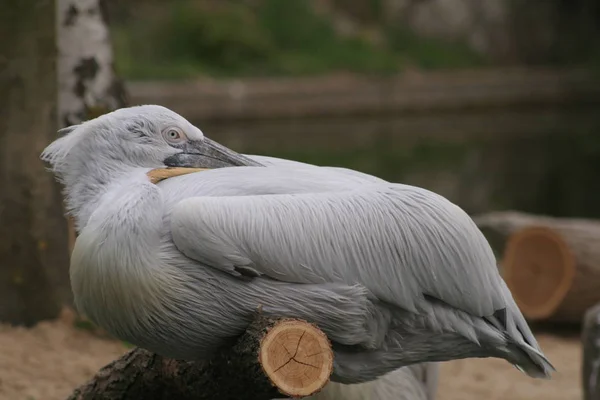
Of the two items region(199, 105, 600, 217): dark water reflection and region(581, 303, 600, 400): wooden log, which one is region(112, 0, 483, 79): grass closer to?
region(199, 105, 600, 217): dark water reflection

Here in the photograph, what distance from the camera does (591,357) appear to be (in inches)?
193

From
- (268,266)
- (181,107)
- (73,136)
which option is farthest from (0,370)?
(181,107)

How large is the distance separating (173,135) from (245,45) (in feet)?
56.7

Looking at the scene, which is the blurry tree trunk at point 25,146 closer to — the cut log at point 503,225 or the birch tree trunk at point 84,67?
the birch tree trunk at point 84,67

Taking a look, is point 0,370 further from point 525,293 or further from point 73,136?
point 525,293

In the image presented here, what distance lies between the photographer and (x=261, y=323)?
2.77m

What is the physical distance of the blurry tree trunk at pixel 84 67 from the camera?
5113 mm

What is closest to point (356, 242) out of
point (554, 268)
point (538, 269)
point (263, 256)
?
point (263, 256)

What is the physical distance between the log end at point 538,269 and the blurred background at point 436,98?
Answer: 0.01 m

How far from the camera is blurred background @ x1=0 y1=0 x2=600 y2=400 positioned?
7.49m

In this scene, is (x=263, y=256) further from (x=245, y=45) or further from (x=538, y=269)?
(x=245, y=45)

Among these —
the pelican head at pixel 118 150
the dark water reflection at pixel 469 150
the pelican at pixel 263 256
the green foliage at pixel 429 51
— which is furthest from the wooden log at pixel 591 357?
the green foliage at pixel 429 51

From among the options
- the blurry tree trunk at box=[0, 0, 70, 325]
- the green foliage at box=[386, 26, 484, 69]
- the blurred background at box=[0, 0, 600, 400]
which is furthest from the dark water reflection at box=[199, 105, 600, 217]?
the blurry tree trunk at box=[0, 0, 70, 325]

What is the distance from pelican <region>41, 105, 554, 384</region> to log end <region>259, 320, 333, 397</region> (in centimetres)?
14
